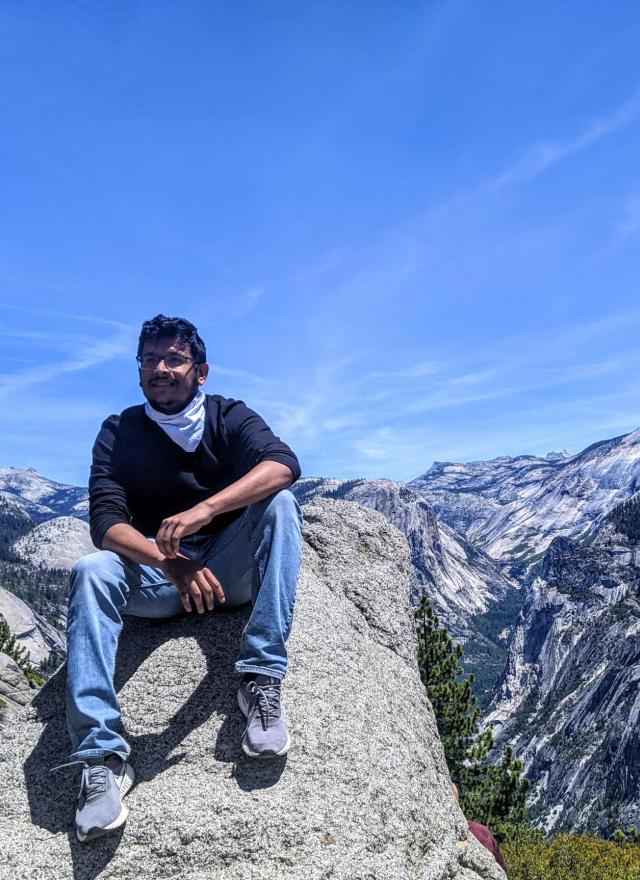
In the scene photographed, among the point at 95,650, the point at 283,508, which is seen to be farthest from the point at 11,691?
the point at 283,508

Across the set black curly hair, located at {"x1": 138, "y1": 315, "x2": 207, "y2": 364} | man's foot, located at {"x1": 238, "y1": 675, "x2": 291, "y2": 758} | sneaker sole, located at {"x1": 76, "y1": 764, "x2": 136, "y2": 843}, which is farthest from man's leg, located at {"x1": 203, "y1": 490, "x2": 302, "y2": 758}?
black curly hair, located at {"x1": 138, "y1": 315, "x2": 207, "y2": 364}

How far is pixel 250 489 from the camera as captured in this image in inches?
219

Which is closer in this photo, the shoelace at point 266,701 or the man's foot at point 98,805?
the man's foot at point 98,805

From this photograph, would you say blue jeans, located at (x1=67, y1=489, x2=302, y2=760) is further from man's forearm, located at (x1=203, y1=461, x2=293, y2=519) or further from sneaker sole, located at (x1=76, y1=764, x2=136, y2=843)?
sneaker sole, located at (x1=76, y1=764, x2=136, y2=843)

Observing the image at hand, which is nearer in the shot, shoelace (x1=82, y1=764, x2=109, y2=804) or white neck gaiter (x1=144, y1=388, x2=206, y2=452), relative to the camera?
shoelace (x1=82, y1=764, x2=109, y2=804)

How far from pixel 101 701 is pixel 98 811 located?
708mm

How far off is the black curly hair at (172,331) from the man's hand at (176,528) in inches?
66.8

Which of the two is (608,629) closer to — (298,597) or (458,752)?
(458,752)

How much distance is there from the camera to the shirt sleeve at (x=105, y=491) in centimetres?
567

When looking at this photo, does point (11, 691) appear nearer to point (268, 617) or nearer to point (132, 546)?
point (132, 546)

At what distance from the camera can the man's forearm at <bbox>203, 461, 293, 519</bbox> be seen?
555 cm

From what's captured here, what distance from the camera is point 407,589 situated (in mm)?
10016

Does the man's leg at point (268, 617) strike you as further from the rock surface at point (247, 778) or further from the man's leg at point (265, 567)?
the rock surface at point (247, 778)

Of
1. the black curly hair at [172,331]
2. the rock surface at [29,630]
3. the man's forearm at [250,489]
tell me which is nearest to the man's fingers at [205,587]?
the man's forearm at [250,489]
